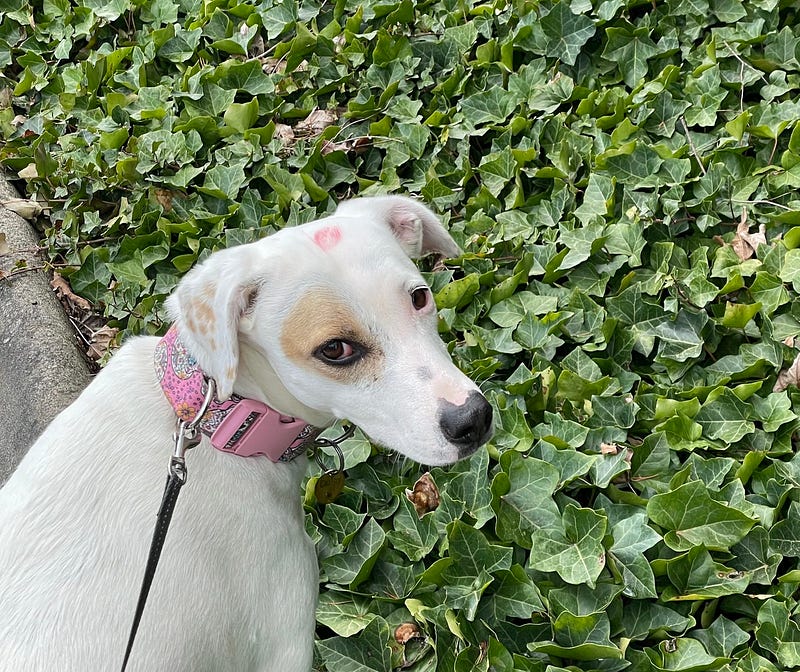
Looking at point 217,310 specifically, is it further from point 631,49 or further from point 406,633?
point 631,49

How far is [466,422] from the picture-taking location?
6.96 ft

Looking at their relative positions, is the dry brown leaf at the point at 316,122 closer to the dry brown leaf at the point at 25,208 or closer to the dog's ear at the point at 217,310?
the dry brown leaf at the point at 25,208

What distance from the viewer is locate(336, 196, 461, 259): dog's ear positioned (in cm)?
259

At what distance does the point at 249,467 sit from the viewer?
2270mm

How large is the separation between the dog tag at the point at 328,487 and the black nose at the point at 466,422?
41.0 inches

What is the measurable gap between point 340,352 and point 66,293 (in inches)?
A: 97.9

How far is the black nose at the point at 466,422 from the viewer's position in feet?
6.95

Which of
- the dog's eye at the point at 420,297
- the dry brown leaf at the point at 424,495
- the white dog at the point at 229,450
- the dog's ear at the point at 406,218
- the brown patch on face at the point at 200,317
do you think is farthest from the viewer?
the dry brown leaf at the point at 424,495

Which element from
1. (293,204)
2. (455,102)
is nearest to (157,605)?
(293,204)

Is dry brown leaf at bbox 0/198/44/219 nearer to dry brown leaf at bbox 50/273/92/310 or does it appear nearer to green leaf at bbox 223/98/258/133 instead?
dry brown leaf at bbox 50/273/92/310

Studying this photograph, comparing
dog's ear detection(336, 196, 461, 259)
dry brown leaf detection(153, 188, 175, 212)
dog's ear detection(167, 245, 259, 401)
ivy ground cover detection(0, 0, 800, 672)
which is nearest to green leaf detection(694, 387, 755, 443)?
ivy ground cover detection(0, 0, 800, 672)

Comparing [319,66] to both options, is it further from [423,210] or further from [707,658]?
[707,658]

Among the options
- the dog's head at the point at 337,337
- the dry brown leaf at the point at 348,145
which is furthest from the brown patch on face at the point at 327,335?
the dry brown leaf at the point at 348,145

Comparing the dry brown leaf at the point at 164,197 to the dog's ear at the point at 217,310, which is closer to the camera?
the dog's ear at the point at 217,310
